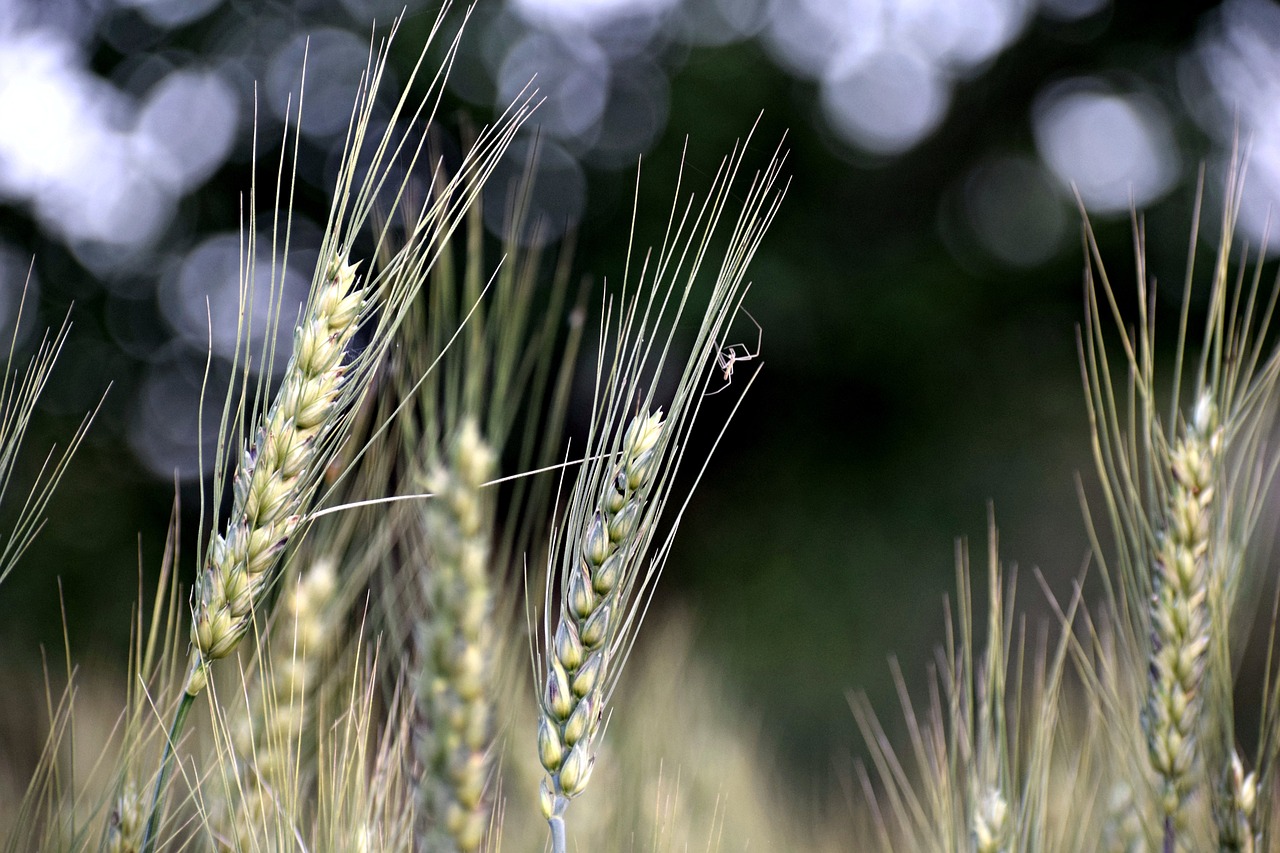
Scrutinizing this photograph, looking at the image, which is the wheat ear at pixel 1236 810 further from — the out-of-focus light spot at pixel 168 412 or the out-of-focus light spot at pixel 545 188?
the out-of-focus light spot at pixel 168 412

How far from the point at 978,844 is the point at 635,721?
3.14ft

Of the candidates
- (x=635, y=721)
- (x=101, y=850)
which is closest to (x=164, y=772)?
(x=101, y=850)

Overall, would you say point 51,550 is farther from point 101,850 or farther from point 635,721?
point 101,850

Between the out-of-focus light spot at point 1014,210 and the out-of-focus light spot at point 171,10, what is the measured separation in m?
4.98

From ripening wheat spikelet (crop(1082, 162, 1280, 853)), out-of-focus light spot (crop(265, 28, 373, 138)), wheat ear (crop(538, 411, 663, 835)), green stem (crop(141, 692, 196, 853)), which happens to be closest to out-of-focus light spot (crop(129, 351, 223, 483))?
out-of-focus light spot (crop(265, 28, 373, 138))

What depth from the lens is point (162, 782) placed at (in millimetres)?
768

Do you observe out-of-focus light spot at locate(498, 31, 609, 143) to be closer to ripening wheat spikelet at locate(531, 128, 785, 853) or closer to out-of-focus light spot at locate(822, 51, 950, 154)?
out-of-focus light spot at locate(822, 51, 950, 154)

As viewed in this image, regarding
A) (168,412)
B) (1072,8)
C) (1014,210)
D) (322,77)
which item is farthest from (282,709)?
(1072,8)

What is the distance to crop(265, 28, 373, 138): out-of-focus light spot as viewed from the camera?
17.1 ft

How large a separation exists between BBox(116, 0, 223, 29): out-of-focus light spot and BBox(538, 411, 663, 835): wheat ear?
19.8 ft

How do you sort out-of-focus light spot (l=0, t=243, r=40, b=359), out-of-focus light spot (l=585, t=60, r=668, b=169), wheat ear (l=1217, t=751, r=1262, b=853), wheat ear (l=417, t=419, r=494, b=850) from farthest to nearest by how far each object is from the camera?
out-of-focus light spot (l=585, t=60, r=668, b=169) < out-of-focus light spot (l=0, t=243, r=40, b=359) < wheat ear (l=1217, t=751, r=1262, b=853) < wheat ear (l=417, t=419, r=494, b=850)

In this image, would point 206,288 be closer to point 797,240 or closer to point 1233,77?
point 797,240

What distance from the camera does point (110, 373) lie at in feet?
17.4

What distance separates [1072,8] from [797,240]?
2.32m
